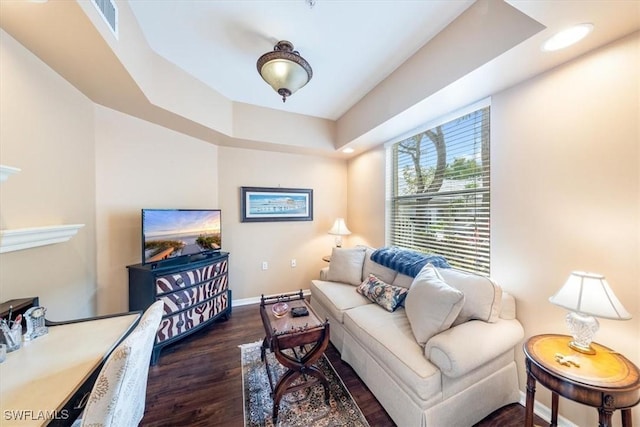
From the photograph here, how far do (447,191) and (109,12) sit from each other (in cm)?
298

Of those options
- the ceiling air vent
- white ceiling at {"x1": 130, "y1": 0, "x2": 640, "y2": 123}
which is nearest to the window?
white ceiling at {"x1": 130, "y1": 0, "x2": 640, "y2": 123}

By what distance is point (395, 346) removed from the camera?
1580mm

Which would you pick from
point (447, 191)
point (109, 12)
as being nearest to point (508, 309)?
point (447, 191)

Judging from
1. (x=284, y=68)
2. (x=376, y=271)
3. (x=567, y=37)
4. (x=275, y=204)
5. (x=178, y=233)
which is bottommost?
(x=376, y=271)

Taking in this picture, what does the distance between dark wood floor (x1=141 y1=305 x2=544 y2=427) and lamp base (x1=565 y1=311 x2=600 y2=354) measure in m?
0.70

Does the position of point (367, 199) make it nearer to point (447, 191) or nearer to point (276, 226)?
point (447, 191)

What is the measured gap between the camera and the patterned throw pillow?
2.13 m

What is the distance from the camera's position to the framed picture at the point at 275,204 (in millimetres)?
3445

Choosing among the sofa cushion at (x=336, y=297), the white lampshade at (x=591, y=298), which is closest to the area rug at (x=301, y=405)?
the sofa cushion at (x=336, y=297)

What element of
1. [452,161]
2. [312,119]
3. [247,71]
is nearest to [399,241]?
[452,161]

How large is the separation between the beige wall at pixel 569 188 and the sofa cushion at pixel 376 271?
94cm

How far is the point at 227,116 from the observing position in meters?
2.91

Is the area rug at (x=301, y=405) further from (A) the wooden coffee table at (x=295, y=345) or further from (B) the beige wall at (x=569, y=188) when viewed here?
(B) the beige wall at (x=569, y=188)

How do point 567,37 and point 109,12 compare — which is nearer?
point 567,37
